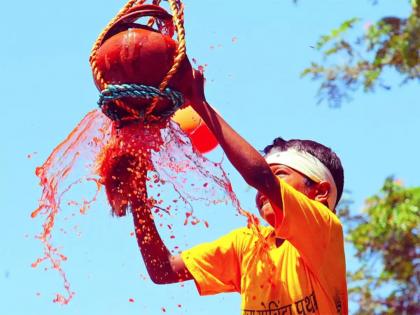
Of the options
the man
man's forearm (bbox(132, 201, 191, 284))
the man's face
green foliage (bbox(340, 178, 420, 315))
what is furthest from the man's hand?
green foliage (bbox(340, 178, 420, 315))

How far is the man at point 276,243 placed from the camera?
15.9ft

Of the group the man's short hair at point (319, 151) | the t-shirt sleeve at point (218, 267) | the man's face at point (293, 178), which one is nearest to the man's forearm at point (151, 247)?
the t-shirt sleeve at point (218, 267)

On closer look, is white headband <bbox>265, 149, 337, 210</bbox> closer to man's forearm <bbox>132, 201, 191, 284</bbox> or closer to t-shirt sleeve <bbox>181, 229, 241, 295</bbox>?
t-shirt sleeve <bbox>181, 229, 241, 295</bbox>

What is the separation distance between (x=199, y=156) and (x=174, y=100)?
1.51 ft

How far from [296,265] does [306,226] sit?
0.25 meters

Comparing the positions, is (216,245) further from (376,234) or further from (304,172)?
(376,234)

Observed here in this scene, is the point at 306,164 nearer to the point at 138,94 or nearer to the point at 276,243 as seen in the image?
the point at 276,243

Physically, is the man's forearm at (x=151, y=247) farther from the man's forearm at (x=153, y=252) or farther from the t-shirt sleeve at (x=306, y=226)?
the t-shirt sleeve at (x=306, y=226)

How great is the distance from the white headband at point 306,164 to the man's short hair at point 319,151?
0.11 ft

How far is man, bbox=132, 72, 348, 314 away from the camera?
191 inches

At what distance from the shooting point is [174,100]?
190 inches

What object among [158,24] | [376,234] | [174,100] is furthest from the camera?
[376,234]

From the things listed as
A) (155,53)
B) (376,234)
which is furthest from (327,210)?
(376,234)

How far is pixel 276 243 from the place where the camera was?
17.4 feet
